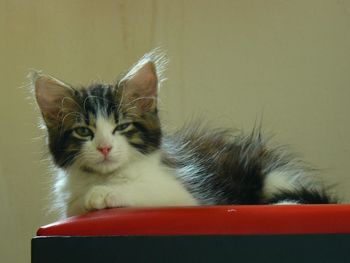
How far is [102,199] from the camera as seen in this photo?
103 centimetres

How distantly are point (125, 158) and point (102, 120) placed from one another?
9 cm

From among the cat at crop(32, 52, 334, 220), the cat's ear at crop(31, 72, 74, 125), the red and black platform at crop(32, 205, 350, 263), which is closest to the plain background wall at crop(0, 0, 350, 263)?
the cat at crop(32, 52, 334, 220)

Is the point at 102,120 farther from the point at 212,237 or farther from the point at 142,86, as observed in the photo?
the point at 212,237

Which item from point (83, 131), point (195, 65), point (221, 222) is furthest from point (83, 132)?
point (195, 65)

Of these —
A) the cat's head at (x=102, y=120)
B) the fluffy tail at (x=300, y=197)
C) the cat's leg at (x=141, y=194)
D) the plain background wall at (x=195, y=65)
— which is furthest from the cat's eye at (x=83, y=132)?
the plain background wall at (x=195, y=65)

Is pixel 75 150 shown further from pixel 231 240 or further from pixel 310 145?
pixel 310 145

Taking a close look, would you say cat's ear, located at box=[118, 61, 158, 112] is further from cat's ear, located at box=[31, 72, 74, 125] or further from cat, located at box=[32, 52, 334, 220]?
cat's ear, located at box=[31, 72, 74, 125]

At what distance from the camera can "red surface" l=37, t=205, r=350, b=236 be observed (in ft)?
2.52

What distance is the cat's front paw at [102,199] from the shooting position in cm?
102

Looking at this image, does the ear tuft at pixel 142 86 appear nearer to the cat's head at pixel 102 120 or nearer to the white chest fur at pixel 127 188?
the cat's head at pixel 102 120

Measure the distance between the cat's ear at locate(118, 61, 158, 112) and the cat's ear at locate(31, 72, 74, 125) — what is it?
0.11m

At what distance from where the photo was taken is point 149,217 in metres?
0.81

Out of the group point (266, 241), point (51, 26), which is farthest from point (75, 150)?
point (51, 26)

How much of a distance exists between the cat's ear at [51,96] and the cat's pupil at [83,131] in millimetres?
66
